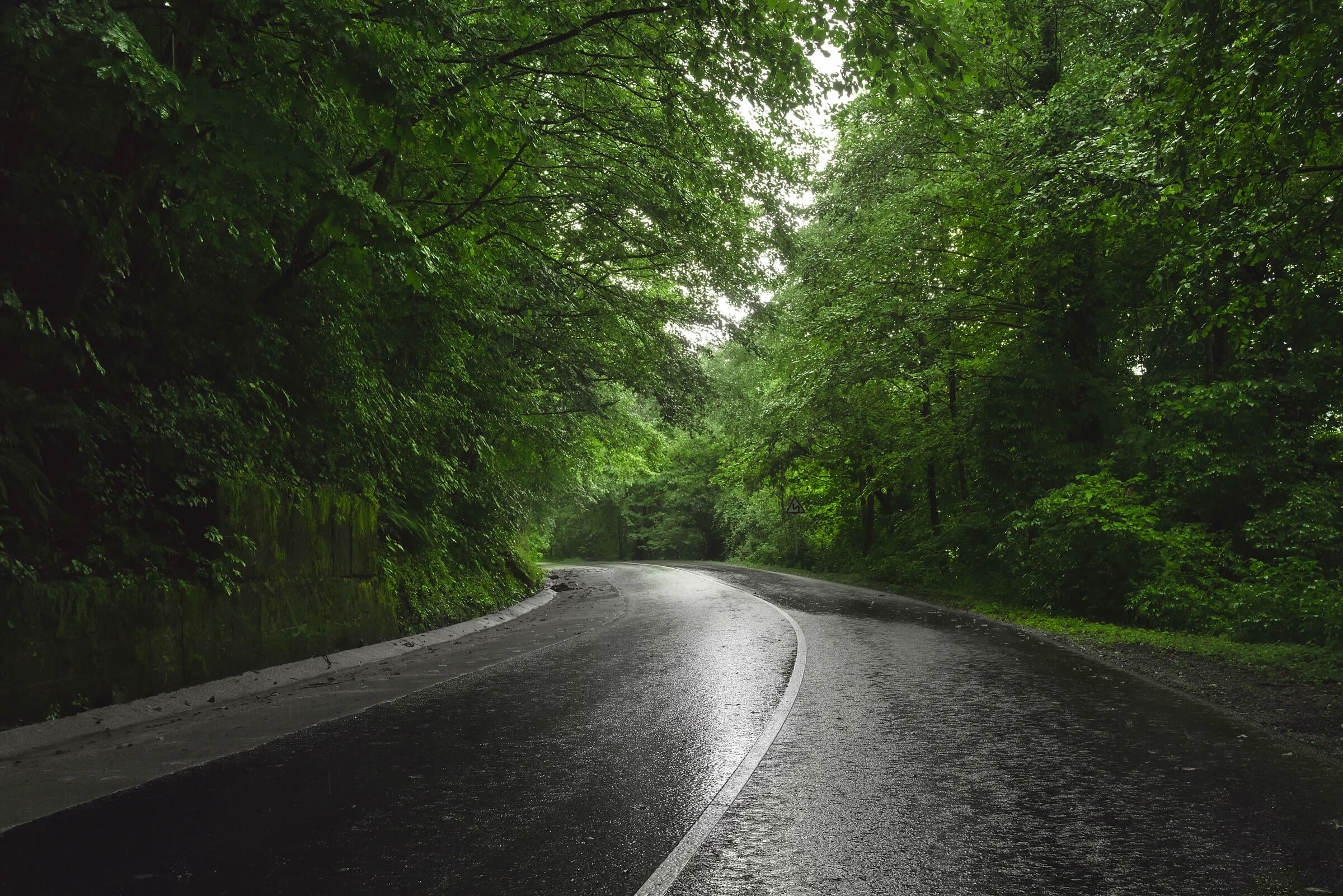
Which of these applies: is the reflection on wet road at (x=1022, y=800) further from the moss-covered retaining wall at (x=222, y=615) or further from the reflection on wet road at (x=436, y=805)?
the moss-covered retaining wall at (x=222, y=615)

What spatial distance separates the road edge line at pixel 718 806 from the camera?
3.54m

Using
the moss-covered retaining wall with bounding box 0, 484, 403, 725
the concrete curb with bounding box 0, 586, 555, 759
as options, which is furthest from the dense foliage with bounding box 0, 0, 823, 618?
the concrete curb with bounding box 0, 586, 555, 759

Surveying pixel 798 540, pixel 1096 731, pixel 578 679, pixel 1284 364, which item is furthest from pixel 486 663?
pixel 798 540

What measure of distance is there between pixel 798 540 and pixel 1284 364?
2420 cm

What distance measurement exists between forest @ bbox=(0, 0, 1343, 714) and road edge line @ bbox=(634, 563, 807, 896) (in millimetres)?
4398

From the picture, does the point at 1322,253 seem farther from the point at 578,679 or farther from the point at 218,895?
the point at 218,895

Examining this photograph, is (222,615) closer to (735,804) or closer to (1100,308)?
(735,804)

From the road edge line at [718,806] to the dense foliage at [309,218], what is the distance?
445 cm

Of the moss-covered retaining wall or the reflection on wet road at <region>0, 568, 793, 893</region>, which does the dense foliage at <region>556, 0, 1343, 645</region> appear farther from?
the moss-covered retaining wall

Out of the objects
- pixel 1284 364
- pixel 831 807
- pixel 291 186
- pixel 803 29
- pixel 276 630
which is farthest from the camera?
pixel 1284 364

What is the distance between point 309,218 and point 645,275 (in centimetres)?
1192

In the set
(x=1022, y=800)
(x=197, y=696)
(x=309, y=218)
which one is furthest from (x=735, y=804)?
(x=309, y=218)

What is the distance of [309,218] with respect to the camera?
791 centimetres

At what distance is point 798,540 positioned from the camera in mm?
36812
